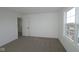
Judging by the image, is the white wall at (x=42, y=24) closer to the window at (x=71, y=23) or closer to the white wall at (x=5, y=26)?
the white wall at (x=5, y=26)

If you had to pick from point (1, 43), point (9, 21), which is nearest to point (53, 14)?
point (9, 21)

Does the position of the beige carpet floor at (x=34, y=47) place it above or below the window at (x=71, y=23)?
below

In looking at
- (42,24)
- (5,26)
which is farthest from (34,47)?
(42,24)

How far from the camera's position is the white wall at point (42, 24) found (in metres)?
7.75

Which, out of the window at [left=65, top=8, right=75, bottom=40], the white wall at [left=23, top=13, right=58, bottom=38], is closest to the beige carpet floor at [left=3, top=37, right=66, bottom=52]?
the window at [left=65, top=8, right=75, bottom=40]

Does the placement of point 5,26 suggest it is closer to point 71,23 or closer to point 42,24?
point 42,24

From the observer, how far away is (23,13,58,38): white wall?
7.75 m

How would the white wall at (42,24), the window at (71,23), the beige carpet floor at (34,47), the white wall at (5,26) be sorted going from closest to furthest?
the window at (71,23)
the beige carpet floor at (34,47)
the white wall at (5,26)
the white wall at (42,24)

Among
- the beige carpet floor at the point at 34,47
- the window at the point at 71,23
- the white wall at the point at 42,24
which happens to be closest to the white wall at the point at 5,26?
the beige carpet floor at the point at 34,47

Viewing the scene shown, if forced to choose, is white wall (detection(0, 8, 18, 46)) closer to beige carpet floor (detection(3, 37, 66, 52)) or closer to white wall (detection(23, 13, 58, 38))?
beige carpet floor (detection(3, 37, 66, 52))

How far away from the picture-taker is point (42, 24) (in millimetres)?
8203
